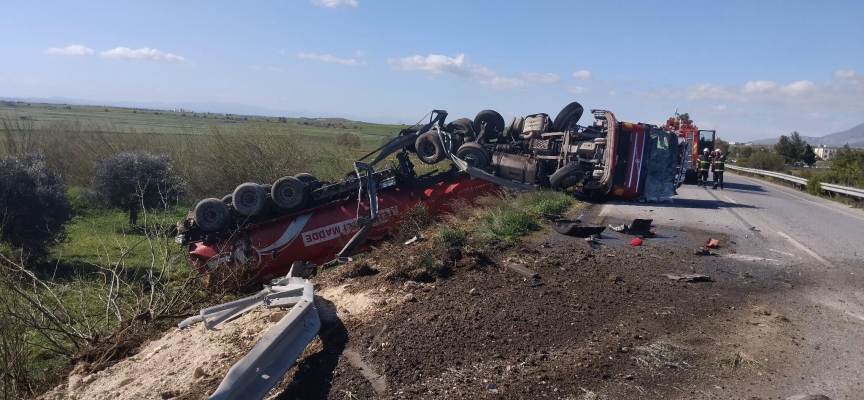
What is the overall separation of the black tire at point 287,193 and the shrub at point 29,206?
23.8 feet

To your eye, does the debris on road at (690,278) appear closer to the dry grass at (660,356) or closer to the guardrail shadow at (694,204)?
the dry grass at (660,356)

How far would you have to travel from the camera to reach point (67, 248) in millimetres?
17859

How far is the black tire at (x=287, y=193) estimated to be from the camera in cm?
1109

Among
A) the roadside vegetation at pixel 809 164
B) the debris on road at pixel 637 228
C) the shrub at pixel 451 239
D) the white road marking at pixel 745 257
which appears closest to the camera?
the shrub at pixel 451 239

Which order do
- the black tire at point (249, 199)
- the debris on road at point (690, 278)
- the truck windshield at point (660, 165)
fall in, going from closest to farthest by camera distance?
the debris on road at point (690, 278) → the black tire at point (249, 199) → the truck windshield at point (660, 165)

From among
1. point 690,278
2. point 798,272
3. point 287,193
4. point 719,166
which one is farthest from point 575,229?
point 719,166

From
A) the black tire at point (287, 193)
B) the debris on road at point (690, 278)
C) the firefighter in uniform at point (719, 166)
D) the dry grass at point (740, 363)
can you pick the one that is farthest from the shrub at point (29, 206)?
the firefighter in uniform at point (719, 166)

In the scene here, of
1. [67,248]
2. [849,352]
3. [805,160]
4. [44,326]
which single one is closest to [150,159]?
[67,248]

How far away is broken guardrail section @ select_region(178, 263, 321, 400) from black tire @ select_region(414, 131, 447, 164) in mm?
7199

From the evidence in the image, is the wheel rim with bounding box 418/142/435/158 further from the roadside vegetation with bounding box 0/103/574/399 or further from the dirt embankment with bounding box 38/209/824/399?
the dirt embankment with bounding box 38/209/824/399

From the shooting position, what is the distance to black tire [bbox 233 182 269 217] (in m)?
11.0

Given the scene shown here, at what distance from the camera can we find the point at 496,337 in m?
4.55

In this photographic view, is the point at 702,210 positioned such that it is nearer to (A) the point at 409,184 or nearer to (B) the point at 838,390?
(A) the point at 409,184

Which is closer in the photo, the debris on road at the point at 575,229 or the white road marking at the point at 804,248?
the white road marking at the point at 804,248
